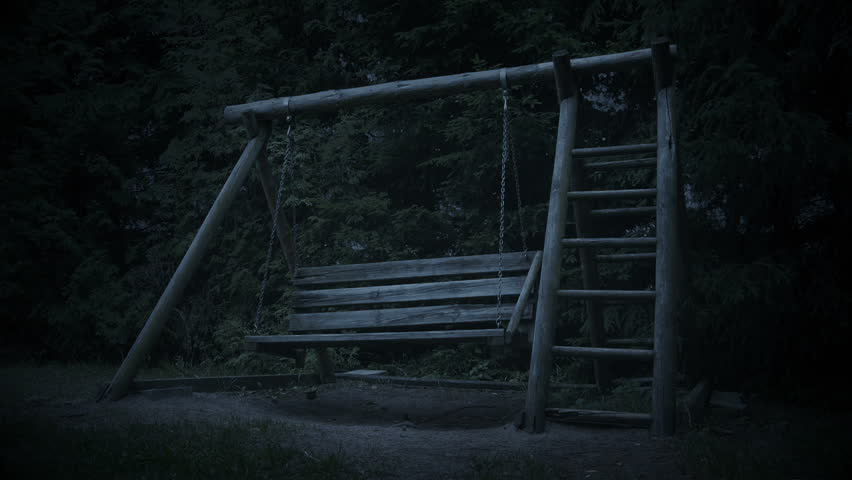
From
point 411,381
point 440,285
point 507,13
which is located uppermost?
point 507,13

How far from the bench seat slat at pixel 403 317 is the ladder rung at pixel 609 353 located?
0.82 metres

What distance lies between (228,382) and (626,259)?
349cm

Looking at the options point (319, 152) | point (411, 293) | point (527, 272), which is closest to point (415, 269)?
point (411, 293)

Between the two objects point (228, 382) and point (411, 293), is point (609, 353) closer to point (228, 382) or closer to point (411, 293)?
point (411, 293)

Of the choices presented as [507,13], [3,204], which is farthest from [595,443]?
[3,204]

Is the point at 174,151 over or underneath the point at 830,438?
over

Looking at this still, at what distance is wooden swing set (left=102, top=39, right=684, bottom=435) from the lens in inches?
161

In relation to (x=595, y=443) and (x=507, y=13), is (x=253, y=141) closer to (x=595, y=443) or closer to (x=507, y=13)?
(x=507, y=13)

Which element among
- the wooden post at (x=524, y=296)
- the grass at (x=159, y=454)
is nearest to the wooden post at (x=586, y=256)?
the wooden post at (x=524, y=296)

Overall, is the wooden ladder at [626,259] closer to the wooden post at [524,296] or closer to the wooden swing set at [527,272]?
the wooden swing set at [527,272]

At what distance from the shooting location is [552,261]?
14.2ft

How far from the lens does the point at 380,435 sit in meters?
4.05

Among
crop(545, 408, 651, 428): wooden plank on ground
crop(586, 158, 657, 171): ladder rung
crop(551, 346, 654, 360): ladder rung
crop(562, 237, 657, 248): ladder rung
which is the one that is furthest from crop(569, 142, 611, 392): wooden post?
crop(545, 408, 651, 428): wooden plank on ground

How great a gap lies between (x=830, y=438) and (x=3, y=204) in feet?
27.5
